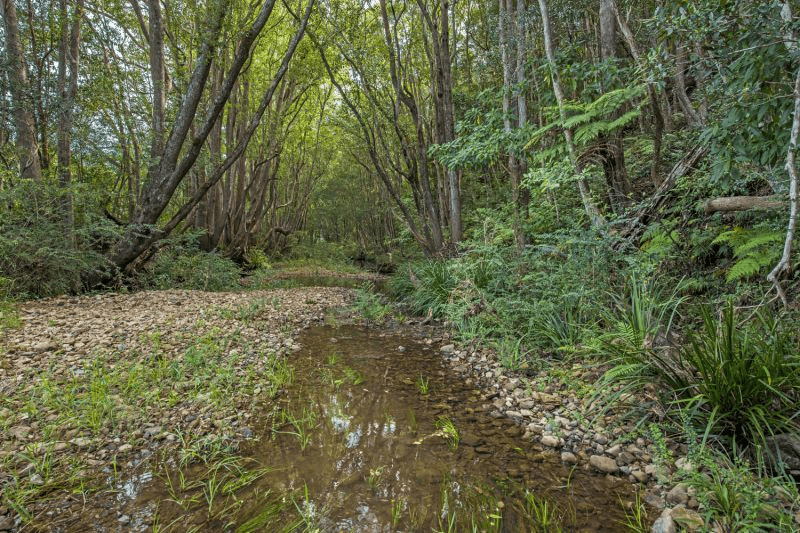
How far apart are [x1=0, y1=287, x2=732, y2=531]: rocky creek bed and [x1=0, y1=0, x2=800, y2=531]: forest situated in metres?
0.14

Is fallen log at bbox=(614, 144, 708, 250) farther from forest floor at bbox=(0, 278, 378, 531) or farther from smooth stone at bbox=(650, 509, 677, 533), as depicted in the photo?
forest floor at bbox=(0, 278, 378, 531)

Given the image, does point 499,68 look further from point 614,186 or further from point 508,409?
point 508,409

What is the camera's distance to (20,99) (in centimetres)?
701

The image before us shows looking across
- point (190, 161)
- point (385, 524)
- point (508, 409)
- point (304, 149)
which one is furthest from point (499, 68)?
point (304, 149)

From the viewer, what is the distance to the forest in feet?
8.70

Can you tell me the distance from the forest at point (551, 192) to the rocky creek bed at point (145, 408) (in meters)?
0.14

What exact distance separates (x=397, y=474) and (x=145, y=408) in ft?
8.14

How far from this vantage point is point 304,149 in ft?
70.5

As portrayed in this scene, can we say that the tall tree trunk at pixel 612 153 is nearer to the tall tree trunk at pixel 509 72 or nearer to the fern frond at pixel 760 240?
the tall tree trunk at pixel 509 72

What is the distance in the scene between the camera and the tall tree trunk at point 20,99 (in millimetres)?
6965

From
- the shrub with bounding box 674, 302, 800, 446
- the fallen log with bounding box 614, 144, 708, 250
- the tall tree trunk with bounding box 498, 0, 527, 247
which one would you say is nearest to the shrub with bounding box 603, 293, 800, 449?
the shrub with bounding box 674, 302, 800, 446

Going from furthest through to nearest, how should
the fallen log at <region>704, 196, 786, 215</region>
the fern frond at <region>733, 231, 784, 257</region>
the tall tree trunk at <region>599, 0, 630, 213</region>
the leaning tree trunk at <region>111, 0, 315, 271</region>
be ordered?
the leaning tree trunk at <region>111, 0, 315, 271</region>, the tall tree trunk at <region>599, 0, 630, 213</region>, the fallen log at <region>704, 196, 786, 215</region>, the fern frond at <region>733, 231, 784, 257</region>

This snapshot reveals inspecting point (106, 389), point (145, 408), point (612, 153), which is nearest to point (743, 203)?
point (612, 153)

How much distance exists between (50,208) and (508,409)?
26.5ft
